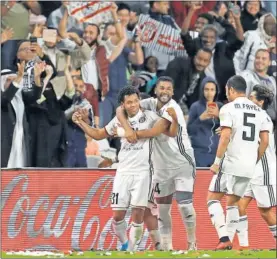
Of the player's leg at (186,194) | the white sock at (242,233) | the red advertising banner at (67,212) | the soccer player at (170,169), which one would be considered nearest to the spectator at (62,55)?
the red advertising banner at (67,212)

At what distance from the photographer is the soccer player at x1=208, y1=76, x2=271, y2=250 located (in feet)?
41.4

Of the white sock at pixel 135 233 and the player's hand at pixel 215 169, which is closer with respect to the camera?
the player's hand at pixel 215 169

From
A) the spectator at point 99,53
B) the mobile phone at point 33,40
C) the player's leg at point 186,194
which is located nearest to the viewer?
the player's leg at point 186,194

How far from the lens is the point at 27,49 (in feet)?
53.6

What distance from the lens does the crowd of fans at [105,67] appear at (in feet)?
53.1

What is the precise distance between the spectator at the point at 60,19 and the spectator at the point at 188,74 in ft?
5.22

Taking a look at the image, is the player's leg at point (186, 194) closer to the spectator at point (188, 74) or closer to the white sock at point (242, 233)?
the white sock at point (242, 233)

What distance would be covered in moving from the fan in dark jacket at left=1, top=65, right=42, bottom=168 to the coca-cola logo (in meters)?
0.39

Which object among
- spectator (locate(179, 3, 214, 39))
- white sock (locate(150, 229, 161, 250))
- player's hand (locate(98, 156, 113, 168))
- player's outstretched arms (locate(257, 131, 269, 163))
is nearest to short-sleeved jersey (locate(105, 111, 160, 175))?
white sock (locate(150, 229, 161, 250))

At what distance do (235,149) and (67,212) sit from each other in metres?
3.95

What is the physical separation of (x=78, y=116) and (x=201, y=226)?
3336mm

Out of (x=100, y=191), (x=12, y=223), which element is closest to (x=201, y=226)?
(x=100, y=191)

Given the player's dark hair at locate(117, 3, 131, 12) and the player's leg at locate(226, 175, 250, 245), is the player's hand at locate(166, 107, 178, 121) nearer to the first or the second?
the player's leg at locate(226, 175, 250, 245)

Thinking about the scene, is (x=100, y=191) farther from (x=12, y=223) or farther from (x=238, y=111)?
(x=238, y=111)
